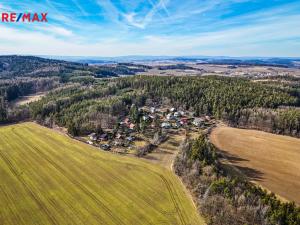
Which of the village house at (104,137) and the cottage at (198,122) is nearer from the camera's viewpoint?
the village house at (104,137)

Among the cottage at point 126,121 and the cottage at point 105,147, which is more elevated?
the cottage at point 126,121

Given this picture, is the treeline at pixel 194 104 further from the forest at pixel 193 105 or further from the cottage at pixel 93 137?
the cottage at pixel 93 137

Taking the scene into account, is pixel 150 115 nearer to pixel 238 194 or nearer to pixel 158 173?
pixel 158 173

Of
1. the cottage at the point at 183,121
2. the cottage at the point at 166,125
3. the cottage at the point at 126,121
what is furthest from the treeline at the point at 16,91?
the cottage at the point at 183,121

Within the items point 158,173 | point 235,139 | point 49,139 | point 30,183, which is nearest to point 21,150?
point 49,139

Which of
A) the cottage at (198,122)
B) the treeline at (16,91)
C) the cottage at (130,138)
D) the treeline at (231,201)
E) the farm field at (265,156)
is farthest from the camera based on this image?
the treeline at (16,91)

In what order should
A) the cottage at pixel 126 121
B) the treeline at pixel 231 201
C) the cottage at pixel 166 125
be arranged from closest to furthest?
1. the treeline at pixel 231 201
2. the cottage at pixel 166 125
3. the cottage at pixel 126 121
